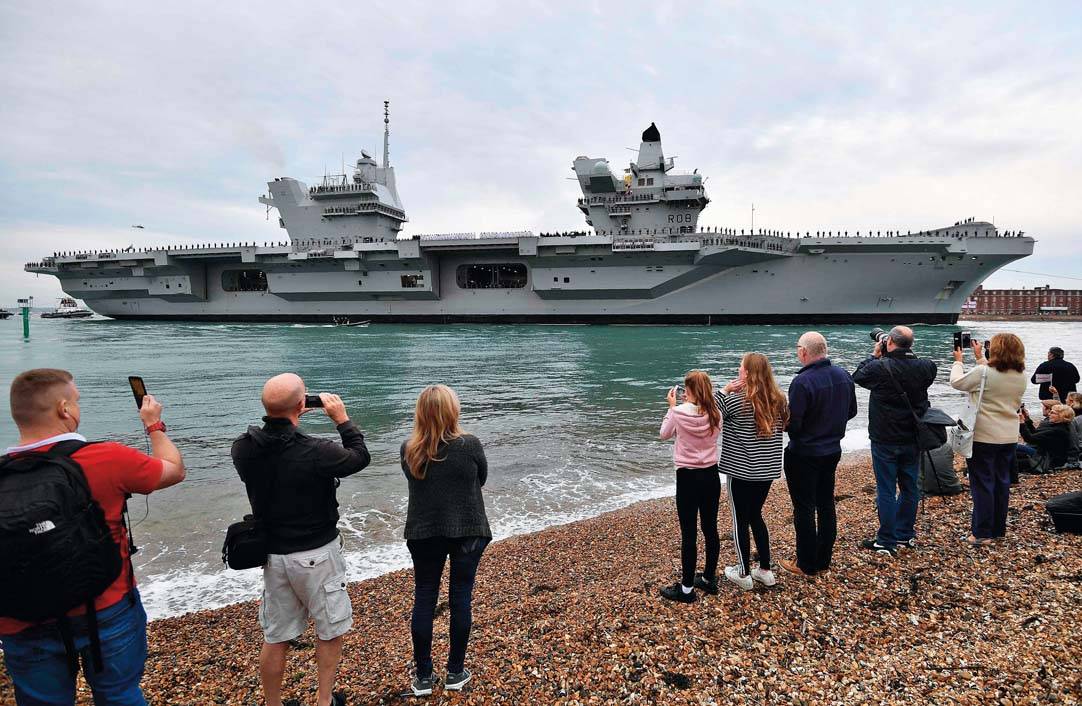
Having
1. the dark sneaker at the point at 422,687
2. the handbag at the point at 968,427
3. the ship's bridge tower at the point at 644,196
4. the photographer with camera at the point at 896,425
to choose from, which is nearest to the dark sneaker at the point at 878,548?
the photographer with camera at the point at 896,425

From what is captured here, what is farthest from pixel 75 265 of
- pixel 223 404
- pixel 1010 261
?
pixel 1010 261

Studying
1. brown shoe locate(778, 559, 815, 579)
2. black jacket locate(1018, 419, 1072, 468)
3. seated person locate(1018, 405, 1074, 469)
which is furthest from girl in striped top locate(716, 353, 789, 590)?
black jacket locate(1018, 419, 1072, 468)

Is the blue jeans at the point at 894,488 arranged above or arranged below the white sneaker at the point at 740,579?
above

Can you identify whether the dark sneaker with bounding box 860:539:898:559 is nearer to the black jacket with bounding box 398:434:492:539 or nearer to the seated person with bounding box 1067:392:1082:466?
the black jacket with bounding box 398:434:492:539

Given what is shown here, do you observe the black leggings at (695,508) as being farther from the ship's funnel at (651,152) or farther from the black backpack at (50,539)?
the ship's funnel at (651,152)

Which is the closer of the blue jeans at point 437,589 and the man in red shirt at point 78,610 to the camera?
the man in red shirt at point 78,610

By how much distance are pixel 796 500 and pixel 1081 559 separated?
1.70 meters

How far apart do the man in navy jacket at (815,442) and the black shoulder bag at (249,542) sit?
2896 millimetres

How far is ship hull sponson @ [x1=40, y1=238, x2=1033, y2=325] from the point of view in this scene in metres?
33.4

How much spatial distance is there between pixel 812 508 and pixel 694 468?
961 mm

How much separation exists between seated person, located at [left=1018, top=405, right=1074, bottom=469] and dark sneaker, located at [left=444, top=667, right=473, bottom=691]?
247 inches

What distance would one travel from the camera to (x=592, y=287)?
37625 mm

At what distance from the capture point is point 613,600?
347cm

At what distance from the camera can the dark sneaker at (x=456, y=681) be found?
2568mm
